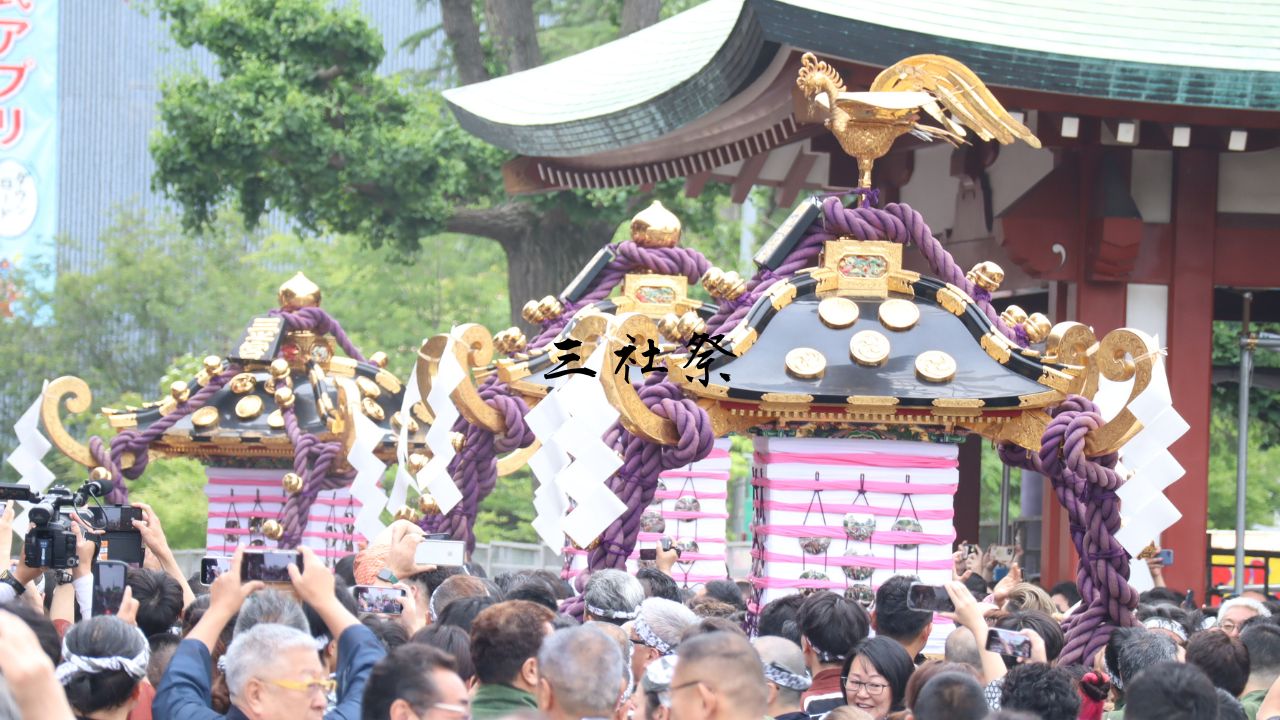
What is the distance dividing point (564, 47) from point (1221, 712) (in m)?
20.3

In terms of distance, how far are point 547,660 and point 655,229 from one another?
640cm

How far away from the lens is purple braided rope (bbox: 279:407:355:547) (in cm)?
1156

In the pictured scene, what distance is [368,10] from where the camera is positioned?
32.9 m

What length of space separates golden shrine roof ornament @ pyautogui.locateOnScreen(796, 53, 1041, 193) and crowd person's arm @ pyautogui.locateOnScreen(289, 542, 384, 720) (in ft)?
13.8

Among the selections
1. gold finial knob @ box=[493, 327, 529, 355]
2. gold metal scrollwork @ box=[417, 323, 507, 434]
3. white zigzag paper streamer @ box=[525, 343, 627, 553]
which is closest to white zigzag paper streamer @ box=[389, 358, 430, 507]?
gold metal scrollwork @ box=[417, 323, 507, 434]

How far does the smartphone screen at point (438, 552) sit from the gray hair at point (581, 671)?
2888 millimetres

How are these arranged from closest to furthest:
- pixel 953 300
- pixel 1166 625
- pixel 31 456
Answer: pixel 1166 625 → pixel 953 300 → pixel 31 456

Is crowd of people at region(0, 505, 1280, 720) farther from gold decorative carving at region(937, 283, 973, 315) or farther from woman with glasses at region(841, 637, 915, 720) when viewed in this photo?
gold decorative carving at region(937, 283, 973, 315)

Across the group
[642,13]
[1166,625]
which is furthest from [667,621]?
[642,13]

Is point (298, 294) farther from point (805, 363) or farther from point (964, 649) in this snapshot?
point (964, 649)

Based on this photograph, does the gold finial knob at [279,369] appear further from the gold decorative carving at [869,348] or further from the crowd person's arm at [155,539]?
the gold decorative carving at [869,348]

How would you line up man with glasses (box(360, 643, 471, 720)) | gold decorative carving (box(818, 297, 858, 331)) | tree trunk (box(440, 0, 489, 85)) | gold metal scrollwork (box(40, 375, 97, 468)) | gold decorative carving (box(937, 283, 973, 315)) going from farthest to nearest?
tree trunk (box(440, 0, 489, 85))
gold metal scrollwork (box(40, 375, 97, 468))
gold decorative carving (box(937, 283, 973, 315))
gold decorative carving (box(818, 297, 858, 331))
man with glasses (box(360, 643, 471, 720))

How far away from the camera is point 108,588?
609cm

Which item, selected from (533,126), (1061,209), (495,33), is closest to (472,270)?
(495,33)
